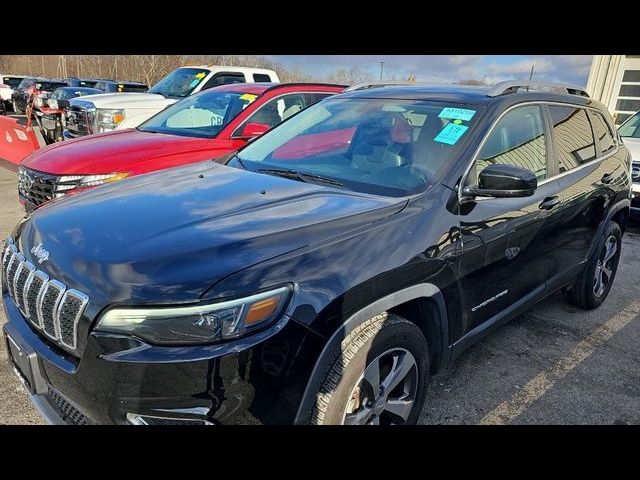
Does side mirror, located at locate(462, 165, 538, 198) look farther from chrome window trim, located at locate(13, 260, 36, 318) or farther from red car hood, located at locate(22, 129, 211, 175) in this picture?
red car hood, located at locate(22, 129, 211, 175)

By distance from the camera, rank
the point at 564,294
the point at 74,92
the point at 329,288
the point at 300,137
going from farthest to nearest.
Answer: the point at 74,92 < the point at 564,294 < the point at 300,137 < the point at 329,288

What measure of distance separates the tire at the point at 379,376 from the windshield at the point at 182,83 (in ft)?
25.6

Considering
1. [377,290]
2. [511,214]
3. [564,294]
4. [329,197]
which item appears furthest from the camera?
[564,294]

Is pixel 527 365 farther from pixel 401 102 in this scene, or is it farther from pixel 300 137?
pixel 300 137

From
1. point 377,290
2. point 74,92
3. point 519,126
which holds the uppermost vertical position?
point 519,126

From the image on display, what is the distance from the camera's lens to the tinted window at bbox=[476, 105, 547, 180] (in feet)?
9.17

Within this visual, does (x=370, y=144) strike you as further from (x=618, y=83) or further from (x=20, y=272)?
(x=618, y=83)

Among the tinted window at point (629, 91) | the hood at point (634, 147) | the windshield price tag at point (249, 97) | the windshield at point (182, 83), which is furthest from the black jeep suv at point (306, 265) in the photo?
the tinted window at point (629, 91)

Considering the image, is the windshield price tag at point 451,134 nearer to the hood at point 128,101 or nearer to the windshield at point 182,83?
the hood at point 128,101

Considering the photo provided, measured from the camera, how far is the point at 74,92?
52.6ft

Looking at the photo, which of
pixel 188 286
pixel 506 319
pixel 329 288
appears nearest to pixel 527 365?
pixel 506 319

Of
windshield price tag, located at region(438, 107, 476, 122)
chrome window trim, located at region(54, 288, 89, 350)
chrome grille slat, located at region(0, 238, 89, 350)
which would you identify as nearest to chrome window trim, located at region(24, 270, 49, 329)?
chrome grille slat, located at region(0, 238, 89, 350)

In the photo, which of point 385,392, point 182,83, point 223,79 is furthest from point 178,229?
point 223,79

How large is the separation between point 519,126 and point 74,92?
16.4 metres
